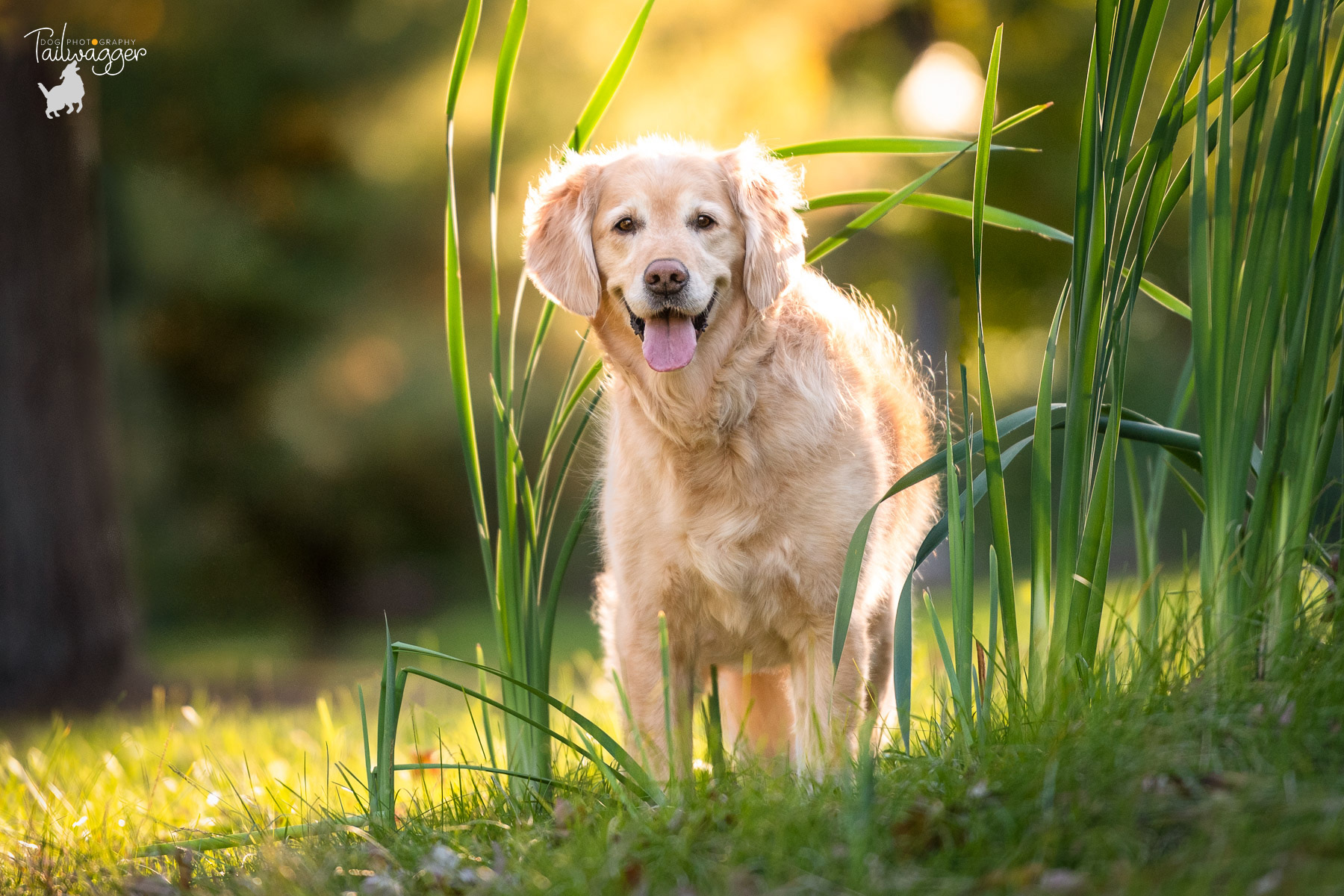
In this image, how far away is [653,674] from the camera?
2641mm

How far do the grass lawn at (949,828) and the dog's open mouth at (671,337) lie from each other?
0.98 meters

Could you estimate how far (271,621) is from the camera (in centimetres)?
1240

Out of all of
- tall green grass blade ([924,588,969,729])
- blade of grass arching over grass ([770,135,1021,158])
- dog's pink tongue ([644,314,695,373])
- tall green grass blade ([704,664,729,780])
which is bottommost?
tall green grass blade ([704,664,729,780])

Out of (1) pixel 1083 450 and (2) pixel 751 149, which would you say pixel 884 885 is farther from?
(2) pixel 751 149

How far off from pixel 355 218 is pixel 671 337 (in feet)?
25.1

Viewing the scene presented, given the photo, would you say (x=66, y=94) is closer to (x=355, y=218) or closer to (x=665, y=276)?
(x=355, y=218)

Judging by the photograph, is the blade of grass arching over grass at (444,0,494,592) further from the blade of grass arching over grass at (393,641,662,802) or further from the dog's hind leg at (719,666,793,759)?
the dog's hind leg at (719,666,793,759)

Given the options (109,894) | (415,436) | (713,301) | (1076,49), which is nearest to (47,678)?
(415,436)

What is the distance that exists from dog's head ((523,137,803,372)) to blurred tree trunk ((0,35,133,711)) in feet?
16.8

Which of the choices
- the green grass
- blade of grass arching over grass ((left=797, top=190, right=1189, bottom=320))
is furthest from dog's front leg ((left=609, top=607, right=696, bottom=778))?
blade of grass arching over grass ((left=797, top=190, right=1189, bottom=320))

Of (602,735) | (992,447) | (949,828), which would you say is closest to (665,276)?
(992,447)

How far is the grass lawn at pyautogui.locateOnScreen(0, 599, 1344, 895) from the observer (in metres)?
1.44

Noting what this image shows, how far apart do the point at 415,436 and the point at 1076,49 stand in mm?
7229

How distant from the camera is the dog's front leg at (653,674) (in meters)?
2.61
